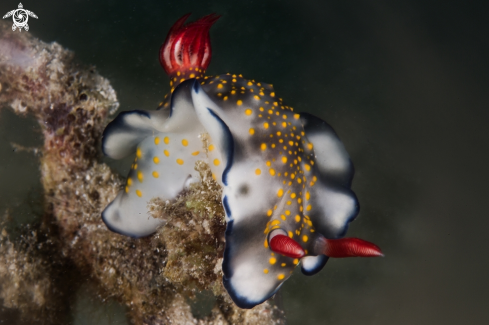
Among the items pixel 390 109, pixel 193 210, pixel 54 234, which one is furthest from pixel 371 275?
pixel 54 234

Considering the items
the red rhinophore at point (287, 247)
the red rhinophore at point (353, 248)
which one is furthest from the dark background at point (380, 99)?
the red rhinophore at point (287, 247)

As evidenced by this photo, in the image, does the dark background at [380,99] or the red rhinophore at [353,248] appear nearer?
the red rhinophore at [353,248]

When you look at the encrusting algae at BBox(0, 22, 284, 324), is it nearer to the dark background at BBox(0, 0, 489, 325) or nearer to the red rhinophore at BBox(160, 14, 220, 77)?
the red rhinophore at BBox(160, 14, 220, 77)

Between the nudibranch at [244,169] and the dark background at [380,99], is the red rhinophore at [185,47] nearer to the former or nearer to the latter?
the nudibranch at [244,169]

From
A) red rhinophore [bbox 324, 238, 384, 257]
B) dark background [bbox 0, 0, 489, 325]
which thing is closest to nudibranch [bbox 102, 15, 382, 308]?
red rhinophore [bbox 324, 238, 384, 257]

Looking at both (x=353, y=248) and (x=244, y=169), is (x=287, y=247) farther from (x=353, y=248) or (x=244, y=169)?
(x=244, y=169)
